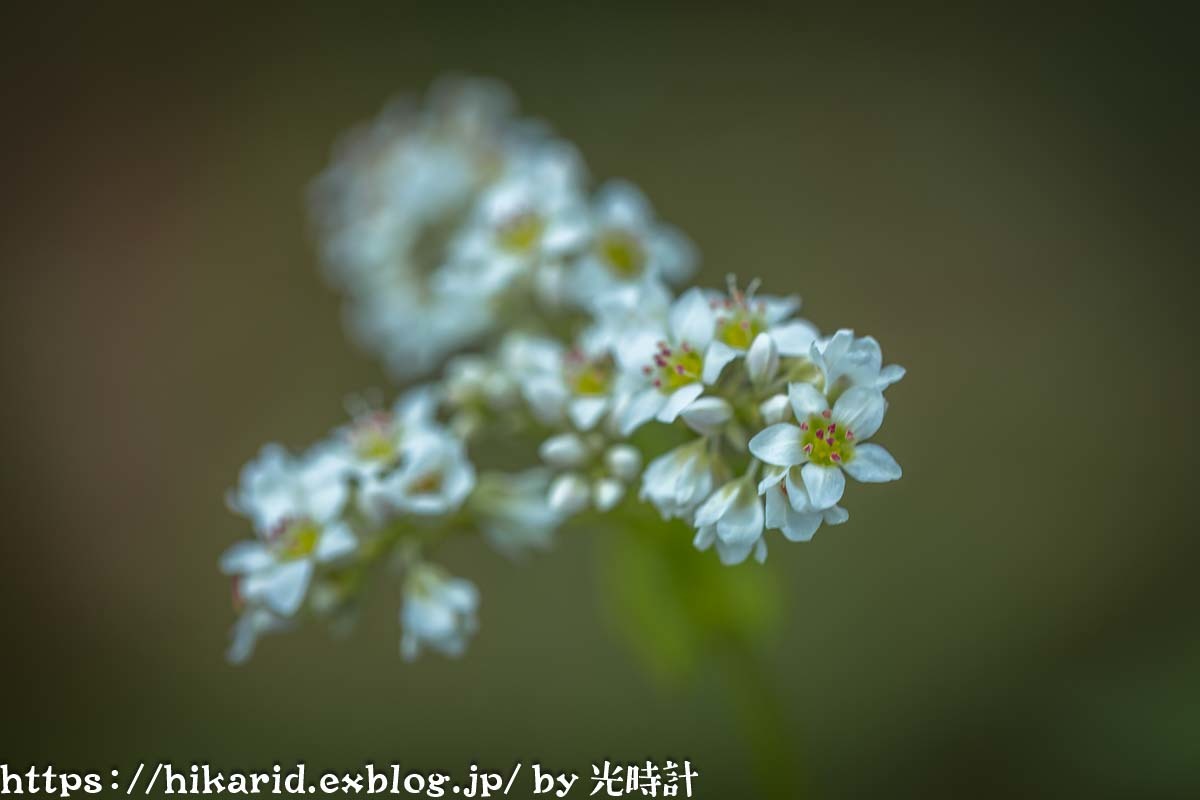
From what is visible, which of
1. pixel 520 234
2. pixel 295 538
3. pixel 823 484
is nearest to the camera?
pixel 823 484

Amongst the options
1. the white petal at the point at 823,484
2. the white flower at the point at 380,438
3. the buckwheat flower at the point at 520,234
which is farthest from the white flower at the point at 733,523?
the buckwheat flower at the point at 520,234

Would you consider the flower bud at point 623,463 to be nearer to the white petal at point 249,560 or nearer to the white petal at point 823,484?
the white petal at point 823,484

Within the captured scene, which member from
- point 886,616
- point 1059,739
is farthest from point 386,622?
point 1059,739

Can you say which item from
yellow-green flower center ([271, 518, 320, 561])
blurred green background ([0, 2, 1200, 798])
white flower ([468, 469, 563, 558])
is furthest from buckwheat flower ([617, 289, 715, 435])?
blurred green background ([0, 2, 1200, 798])

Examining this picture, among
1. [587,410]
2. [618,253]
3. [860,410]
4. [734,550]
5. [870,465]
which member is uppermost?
[618,253]

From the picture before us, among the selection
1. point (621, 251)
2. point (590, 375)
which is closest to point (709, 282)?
point (621, 251)

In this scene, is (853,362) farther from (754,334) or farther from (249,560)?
(249,560)

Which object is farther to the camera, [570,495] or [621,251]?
[621,251]
